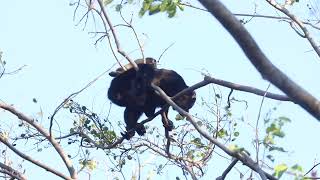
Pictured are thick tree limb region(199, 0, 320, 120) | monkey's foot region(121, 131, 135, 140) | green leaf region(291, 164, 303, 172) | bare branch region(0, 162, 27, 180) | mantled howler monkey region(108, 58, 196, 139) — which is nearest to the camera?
thick tree limb region(199, 0, 320, 120)

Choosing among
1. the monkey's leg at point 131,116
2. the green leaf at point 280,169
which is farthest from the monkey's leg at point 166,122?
the green leaf at point 280,169

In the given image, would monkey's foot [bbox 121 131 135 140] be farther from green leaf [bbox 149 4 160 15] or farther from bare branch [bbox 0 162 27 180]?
green leaf [bbox 149 4 160 15]

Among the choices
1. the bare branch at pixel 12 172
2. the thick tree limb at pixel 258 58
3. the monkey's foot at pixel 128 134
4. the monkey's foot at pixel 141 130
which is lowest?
the thick tree limb at pixel 258 58

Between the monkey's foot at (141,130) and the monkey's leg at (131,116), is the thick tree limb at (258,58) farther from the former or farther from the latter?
the monkey's leg at (131,116)

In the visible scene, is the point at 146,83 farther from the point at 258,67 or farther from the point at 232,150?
the point at 258,67

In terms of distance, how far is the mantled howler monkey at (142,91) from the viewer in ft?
21.8

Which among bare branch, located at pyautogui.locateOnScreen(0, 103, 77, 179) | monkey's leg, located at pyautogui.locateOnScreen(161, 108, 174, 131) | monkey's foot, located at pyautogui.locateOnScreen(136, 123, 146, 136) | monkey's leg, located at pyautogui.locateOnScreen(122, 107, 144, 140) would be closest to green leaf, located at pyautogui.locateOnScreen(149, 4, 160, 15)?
bare branch, located at pyautogui.locateOnScreen(0, 103, 77, 179)

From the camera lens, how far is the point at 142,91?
6664 millimetres

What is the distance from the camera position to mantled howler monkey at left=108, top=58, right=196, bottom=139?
665cm

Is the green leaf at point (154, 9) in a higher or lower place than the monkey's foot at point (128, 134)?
lower

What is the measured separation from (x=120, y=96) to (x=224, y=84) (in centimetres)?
325

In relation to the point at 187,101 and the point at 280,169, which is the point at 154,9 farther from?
the point at 187,101

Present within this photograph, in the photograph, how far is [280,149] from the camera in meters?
3.23

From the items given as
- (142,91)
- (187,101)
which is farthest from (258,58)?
(187,101)
